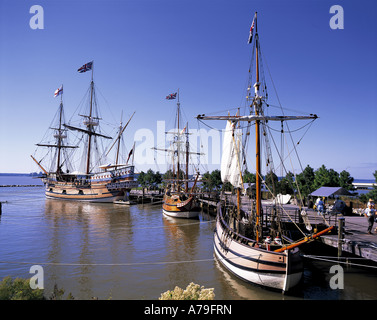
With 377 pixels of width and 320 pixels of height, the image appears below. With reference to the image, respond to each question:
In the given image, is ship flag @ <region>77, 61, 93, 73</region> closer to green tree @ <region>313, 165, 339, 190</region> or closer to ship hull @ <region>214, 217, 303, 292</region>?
ship hull @ <region>214, 217, 303, 292</region>

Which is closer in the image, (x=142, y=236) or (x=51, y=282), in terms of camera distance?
(x=51, y=282)

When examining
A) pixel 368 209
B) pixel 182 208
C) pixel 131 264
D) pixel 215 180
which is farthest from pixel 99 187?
pixel 368 209

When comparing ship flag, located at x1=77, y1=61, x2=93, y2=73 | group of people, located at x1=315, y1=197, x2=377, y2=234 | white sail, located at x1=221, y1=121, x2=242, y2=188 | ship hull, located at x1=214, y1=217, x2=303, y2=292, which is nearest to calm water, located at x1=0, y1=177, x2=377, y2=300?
ship hull, located at x1=214, y1=217, x2=303, y2=292

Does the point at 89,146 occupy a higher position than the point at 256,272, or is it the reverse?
the point at 89,146

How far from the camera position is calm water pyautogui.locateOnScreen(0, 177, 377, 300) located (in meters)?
12.9

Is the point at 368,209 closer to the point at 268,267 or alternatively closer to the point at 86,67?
the point at 268,267

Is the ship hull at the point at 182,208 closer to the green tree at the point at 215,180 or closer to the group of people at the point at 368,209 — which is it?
the group of people at the point at 368,209

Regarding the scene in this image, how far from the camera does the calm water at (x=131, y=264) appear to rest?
42.3ft
